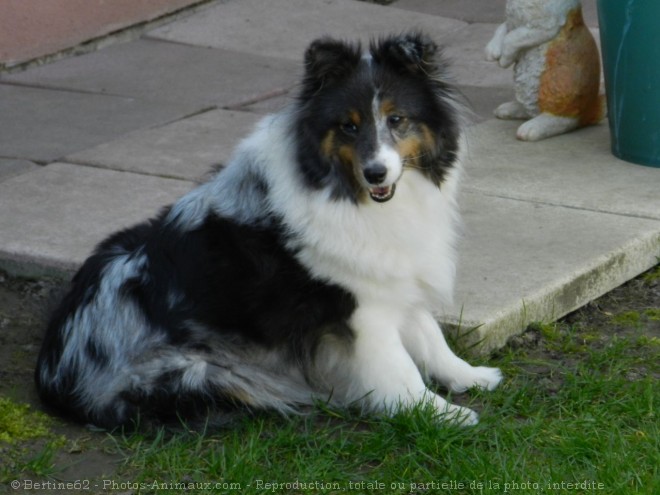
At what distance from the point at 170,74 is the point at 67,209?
2685 mm

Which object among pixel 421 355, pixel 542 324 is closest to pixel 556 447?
pixel 421 355

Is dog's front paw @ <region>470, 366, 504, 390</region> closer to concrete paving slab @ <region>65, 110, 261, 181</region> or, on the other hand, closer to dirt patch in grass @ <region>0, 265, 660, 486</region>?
dirt patch in grass @ <region>0, 265, 660, 486</region>

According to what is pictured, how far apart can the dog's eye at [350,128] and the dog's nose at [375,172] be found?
17 centimetres

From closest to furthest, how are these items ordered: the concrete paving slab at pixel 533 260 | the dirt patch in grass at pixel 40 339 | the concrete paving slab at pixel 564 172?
the dirt patch in grass at pixel 40 339 → the concrete paving slab at pixel 533 260 → the concrete paving slab at pixel 564 172

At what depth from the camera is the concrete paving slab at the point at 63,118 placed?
6828 millimetres

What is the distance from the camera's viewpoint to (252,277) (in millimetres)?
4207

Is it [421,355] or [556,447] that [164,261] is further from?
→ [556,447]

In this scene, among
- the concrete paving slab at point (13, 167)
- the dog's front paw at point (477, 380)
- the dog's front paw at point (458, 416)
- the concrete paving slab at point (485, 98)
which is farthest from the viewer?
the concrete paving slab at point (485, 98)

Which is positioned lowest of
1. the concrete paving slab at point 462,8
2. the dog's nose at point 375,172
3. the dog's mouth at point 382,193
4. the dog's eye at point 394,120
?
the concrete paving slab at point 462,8

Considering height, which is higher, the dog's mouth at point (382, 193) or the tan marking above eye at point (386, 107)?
the tan marking above eye at point (386, 107)

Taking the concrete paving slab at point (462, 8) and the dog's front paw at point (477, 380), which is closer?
the dog's front paw at point (477, 380)

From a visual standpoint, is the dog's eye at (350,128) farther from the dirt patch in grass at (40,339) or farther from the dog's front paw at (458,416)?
the dirt patch in grass at (40,339)

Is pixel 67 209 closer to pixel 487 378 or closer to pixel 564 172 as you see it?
pixel 487 378

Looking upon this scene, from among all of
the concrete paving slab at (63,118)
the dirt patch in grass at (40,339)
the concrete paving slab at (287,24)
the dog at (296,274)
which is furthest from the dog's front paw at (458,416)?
the concrete paving slab at (287,24)
